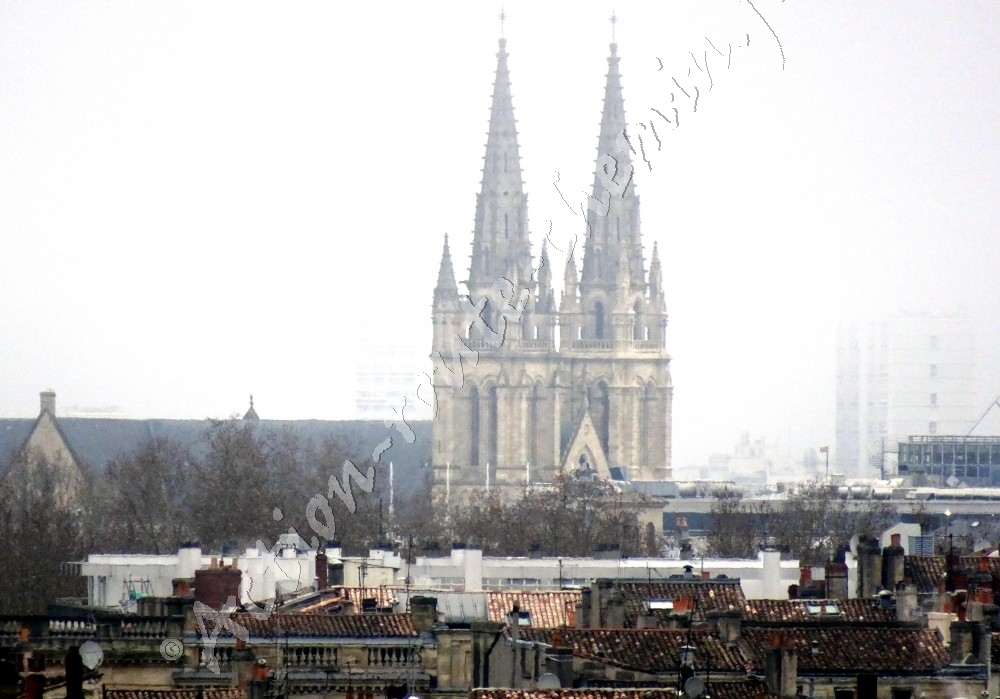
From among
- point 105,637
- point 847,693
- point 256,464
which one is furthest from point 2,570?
point 847,693

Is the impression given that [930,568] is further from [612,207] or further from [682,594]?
[612,207]

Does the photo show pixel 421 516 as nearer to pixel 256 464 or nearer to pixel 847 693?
pixel 256 464

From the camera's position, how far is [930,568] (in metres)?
63.1

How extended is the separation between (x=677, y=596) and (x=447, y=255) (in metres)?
129

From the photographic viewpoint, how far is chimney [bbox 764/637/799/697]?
45031 millimetres

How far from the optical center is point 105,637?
167ft

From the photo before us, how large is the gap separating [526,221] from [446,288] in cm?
588

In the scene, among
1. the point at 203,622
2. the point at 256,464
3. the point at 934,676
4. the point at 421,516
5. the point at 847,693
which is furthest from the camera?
the point at 421,516

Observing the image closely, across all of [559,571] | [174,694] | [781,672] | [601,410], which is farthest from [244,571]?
[601,410]

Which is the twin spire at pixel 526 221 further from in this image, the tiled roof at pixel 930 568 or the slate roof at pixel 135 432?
the tiled roof at pixel 930 568

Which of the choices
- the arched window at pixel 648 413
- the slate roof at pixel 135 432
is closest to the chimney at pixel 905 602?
the slate roof at pixel 135 432

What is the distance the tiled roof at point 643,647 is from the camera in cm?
4809

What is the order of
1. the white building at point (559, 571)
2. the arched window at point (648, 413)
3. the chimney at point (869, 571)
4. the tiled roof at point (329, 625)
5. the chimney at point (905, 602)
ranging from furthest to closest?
the arched window at point (648, 413) → the white building at point (559, 571) → the chimney at point (869, 571) → the chimney at point (905, 602) → the tiled roof at point (329, 625)

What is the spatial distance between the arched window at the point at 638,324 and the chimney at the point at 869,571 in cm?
12314
